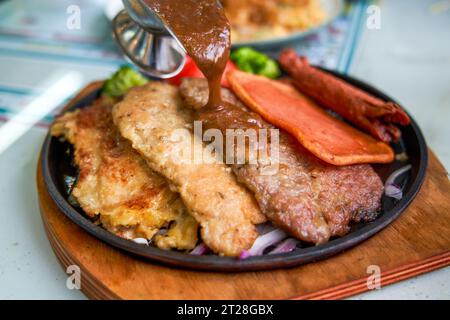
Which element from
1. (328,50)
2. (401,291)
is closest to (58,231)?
(401,291)

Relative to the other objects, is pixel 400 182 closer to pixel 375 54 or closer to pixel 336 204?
pixel 336 204

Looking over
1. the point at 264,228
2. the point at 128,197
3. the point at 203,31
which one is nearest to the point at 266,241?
the point at 264,228

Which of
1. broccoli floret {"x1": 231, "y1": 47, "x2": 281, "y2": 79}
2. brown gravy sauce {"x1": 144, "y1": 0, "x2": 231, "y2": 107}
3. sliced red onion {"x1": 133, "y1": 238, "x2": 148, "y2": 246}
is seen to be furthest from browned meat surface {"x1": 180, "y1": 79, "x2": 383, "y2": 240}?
broccoli floret {"x1": 231, "y1": 47, "x2": 281, "y2": 79}

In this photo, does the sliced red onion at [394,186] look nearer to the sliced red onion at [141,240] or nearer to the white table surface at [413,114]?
the white table surface at [413,114]
